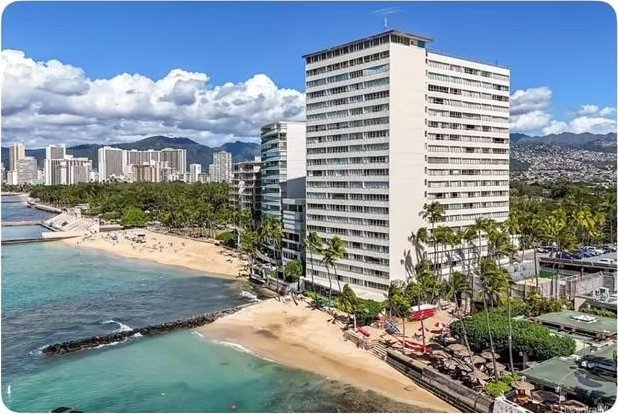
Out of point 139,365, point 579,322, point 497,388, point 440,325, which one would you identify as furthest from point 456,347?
point 139,365

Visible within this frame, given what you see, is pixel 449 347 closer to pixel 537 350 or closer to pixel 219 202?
pixel 537 350

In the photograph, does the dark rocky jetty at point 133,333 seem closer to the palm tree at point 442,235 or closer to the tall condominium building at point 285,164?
the palm tree at point 442,235

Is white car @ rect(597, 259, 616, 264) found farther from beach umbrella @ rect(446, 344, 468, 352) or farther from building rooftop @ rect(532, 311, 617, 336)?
beach umbrella @ rect(446, 344, 468, 352)

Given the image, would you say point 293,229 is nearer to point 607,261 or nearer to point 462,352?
point 462,352

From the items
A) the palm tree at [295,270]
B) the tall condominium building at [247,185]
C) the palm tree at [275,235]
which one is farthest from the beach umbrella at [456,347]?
the tall condominium building at [247,185]

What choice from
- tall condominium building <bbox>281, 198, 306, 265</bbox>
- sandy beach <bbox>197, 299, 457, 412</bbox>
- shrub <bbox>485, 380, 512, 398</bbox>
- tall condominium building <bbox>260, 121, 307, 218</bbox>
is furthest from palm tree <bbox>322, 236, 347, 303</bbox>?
shrub <bbox>485, 380, 512, 398</bbox>

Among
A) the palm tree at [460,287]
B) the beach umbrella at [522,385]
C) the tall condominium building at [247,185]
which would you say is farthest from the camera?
the tall condominium building at [247,185]
